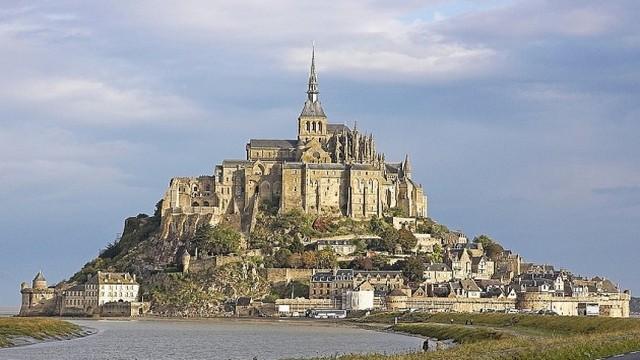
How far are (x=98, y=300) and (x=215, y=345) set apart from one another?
206 ft

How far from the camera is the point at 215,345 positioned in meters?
70.1

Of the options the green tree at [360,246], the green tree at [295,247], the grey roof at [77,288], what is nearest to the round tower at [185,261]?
the green tree at [295,247]

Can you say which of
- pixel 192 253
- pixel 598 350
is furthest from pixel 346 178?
pixel 598 350

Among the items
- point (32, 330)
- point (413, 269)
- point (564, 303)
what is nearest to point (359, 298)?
point (413, 269)

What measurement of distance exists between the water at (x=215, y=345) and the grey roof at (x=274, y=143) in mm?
52601

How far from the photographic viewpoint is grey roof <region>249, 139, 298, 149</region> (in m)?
148

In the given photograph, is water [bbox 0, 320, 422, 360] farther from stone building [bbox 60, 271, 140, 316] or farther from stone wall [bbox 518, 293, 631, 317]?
stone building [bbox 60, 271, 140, 316]

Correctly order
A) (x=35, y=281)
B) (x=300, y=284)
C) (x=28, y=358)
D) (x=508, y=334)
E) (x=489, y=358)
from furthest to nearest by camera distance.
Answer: (x=35, y=281) < (x=300, y=284) < (x=508, y=334) < (x=28, y=358) < (x=489, y=358)

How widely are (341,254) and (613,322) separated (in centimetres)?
7051

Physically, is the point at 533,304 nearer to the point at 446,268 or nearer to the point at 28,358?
the point at 446,268

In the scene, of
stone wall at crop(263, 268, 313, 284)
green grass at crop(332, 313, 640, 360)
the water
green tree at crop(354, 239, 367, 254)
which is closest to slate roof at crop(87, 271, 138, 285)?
stone wall at crop(263, 268, 313, 284)

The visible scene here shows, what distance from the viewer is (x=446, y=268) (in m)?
131

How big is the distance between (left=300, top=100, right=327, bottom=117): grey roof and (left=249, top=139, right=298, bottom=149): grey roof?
404 centimetres

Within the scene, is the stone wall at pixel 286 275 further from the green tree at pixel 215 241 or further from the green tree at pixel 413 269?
the green tree at pixel 413 269
